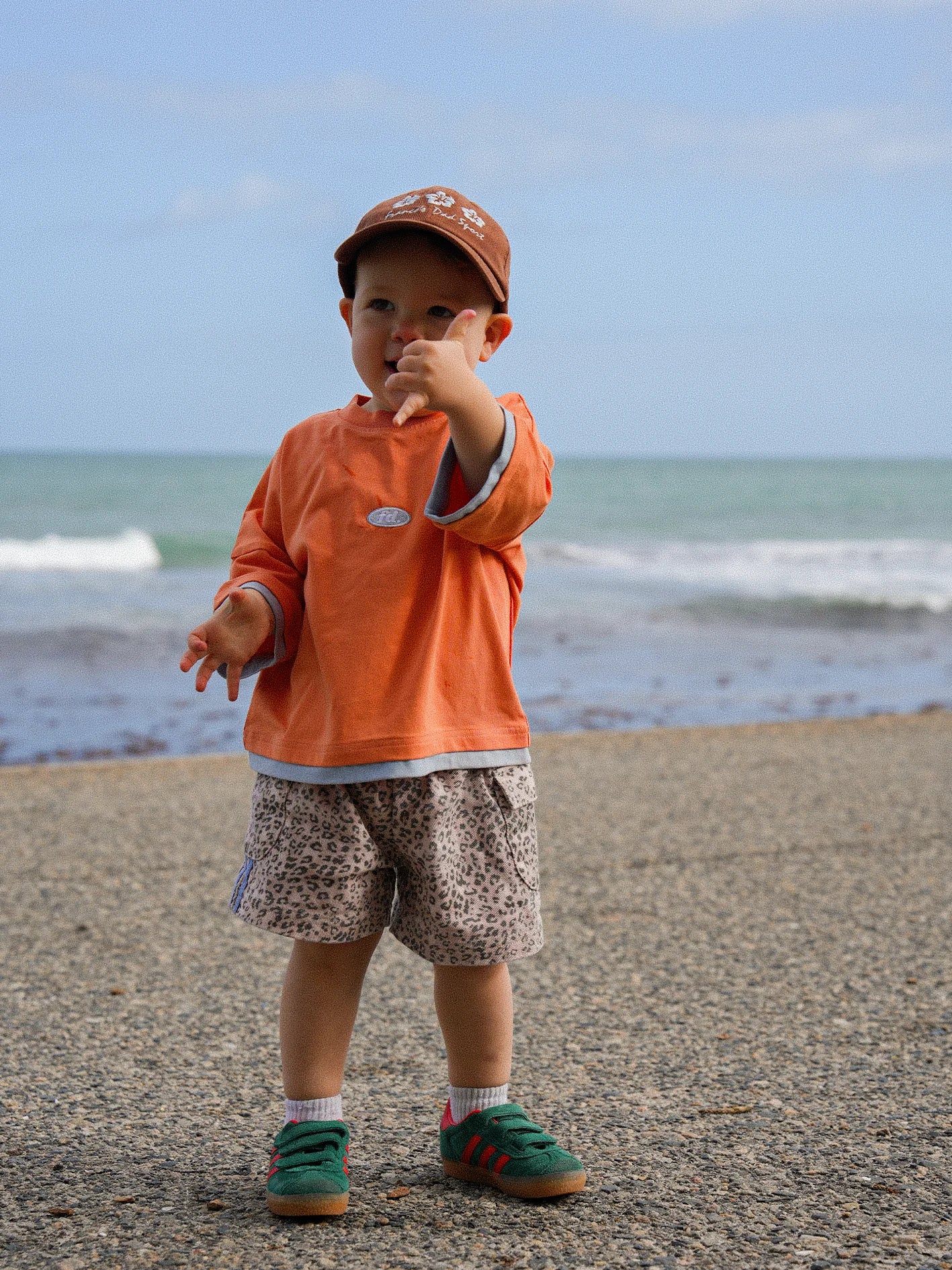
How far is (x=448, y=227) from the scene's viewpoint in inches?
74.0

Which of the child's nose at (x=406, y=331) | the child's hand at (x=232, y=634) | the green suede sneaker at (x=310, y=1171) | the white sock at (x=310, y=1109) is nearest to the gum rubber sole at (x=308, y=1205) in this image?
the green suede sneaker at (x=310, y=1171)

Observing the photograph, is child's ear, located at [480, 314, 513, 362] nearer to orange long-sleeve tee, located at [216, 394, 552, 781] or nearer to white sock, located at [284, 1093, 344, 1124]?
orange long-sleeve tee, located at [216, 394, 552, 781]

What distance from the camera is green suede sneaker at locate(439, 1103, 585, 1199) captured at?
1998 mm

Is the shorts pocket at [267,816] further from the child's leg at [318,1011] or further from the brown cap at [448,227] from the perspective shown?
the brown cap at [448,227]

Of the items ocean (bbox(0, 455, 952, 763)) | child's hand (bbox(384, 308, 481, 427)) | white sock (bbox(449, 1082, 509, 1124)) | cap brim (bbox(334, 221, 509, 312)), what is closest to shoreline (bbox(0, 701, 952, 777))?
ocean (bbox(0, 455, 952, 763))

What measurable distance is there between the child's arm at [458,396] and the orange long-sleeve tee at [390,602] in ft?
0.11

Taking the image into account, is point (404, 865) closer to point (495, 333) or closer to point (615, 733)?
point (495, 333)

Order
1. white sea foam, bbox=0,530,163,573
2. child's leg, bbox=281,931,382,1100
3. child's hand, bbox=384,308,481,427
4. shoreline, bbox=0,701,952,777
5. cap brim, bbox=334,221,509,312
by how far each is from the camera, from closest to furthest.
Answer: child's hand, bbox=384,308,481,427
cap brim, bbox=334,221,509,312
child's leg, bbox=281,931,382,1100
shoreline, bbox=0,701,952,777
white sea foam, bbox=0,530,163,573

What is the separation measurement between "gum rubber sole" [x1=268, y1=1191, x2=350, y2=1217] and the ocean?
4616mm

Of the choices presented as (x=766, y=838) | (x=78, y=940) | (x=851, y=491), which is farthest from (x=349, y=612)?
(x=851, y=491)

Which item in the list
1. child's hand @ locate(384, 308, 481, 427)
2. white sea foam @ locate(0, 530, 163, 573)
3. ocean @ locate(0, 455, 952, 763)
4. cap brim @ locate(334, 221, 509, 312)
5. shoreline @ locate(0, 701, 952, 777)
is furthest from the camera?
white sea foam @ locate(0, 530, 163, 573)

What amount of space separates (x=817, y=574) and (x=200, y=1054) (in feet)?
52.1

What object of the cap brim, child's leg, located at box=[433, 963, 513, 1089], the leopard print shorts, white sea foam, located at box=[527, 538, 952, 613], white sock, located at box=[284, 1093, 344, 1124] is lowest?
white sock, located at box=[284, 1093, 344, 1124]

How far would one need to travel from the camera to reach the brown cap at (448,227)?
188 cm
